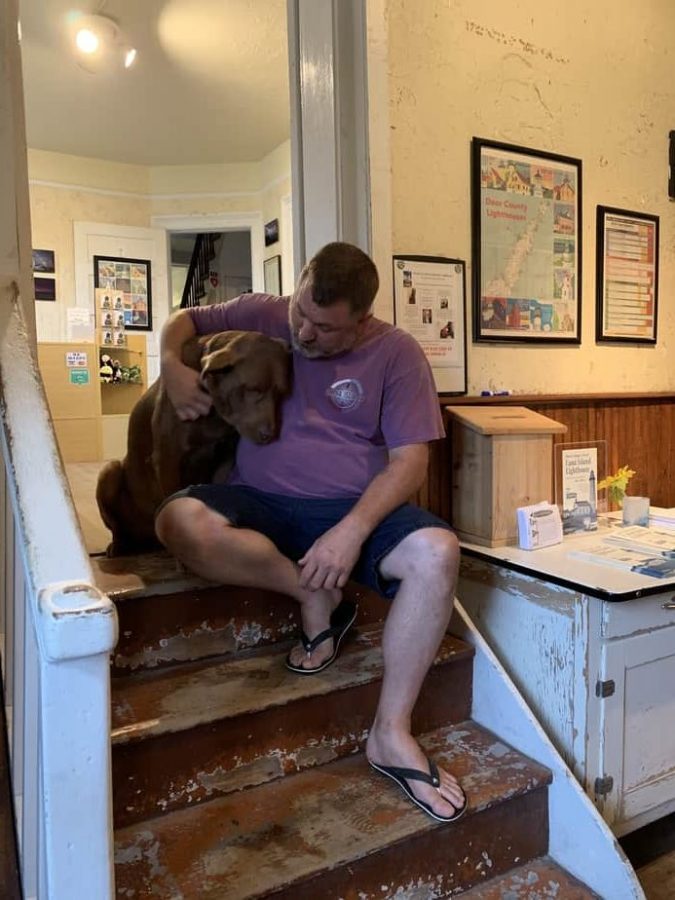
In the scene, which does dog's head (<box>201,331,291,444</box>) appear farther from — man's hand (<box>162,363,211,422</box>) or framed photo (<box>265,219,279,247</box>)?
framed photo (<box>265,219,279,247</box>)

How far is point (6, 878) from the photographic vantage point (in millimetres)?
1281

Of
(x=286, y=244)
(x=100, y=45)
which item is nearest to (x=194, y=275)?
(x=286, y=244)

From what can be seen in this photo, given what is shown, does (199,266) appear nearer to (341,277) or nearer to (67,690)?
(341,277)

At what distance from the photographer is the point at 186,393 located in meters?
1.61

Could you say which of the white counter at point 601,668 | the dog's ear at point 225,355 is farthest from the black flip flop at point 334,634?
the dog's ear at point 225,355

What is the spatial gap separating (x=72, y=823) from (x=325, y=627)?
0.87 metres

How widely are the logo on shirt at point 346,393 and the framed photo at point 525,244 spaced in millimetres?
631

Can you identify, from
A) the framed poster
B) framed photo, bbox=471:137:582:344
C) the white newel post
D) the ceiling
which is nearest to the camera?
the white newel post

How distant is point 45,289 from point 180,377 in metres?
3.63

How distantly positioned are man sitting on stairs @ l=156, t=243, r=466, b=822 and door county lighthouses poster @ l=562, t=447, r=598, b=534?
0.70 metres

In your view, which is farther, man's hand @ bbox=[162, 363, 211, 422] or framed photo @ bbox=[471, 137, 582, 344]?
framed photo @ bbox=[471, 137, 582, 344]

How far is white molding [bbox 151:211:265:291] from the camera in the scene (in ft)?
15.6

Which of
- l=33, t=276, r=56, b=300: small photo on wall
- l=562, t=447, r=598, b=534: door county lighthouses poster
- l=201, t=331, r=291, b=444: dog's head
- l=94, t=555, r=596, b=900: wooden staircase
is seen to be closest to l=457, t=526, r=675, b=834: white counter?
l=94, t=555, r=596, b=900: wooden staircase

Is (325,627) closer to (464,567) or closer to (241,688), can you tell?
(241,688)
